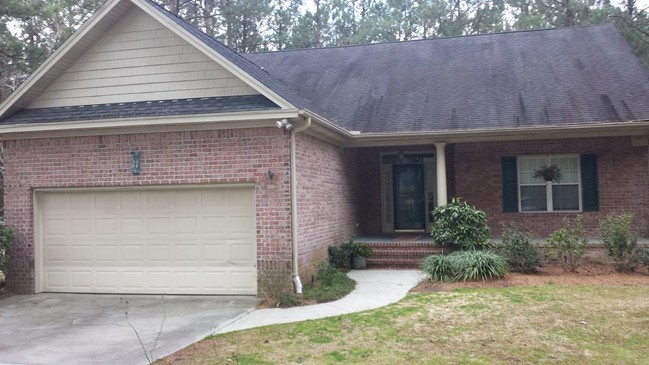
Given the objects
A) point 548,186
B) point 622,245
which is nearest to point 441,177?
point 548,186

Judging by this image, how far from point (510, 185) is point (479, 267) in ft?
13.6

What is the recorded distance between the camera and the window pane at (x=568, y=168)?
13281 millimetres

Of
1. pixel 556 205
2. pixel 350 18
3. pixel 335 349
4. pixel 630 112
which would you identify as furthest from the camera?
pixel 350 18

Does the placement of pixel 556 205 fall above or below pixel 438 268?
above

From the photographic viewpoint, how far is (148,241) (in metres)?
10.2

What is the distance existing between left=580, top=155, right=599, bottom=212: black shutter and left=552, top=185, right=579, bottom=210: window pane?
0.21 m

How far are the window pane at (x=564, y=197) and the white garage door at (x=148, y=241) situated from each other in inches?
305

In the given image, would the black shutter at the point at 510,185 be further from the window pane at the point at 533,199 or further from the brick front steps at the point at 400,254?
the brick front steps at the point at 400,254

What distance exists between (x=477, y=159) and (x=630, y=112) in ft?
11.5

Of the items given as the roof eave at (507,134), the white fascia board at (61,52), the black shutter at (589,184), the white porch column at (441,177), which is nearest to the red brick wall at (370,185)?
the roof eave at (507,134)

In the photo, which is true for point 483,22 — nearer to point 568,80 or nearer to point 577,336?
point 568,80

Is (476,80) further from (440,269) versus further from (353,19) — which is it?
(353,19)

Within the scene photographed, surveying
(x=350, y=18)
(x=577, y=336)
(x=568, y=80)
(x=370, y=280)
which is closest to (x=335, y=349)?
(x=577, y=336)

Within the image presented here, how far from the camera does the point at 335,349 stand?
20.2ft
